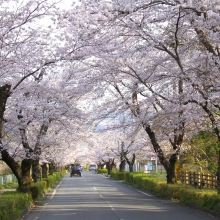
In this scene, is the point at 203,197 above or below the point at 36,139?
below

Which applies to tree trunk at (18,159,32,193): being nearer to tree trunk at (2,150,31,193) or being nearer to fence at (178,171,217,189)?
tree trunk at (2,150,31,193)

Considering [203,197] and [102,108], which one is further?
[102,108]

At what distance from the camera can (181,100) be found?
1620 centimetres

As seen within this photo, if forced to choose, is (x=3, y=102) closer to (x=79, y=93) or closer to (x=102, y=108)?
(x=79, y=93)

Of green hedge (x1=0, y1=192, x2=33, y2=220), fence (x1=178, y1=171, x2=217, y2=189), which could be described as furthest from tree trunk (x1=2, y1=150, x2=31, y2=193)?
fence (x1=178, y1=171, x2=217, y2=189)

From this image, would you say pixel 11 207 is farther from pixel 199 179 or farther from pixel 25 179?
pixel 199 179

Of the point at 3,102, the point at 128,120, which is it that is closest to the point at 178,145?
the point at 128,120

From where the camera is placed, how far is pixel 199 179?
91.5 ft

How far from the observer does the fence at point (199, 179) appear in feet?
80.4

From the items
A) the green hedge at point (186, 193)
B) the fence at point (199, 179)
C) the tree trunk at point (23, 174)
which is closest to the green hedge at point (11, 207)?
the tree trunk at point (23, 174)

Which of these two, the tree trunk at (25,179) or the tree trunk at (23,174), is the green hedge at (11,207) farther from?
the tree trunk at (25,179)

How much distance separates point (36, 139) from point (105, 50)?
388 inches

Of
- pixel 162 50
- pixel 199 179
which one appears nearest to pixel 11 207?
pixel 162 50

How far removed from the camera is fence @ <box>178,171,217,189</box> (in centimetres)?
2451
